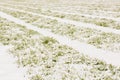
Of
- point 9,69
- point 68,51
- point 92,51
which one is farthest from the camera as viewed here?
point 92,51

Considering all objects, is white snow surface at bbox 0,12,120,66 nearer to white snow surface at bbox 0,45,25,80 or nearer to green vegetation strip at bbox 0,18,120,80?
green vegetation strip at bbox 0,18,120,80

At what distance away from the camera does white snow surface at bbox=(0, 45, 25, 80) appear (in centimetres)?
1071

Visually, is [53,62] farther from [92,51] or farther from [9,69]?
[92,51]

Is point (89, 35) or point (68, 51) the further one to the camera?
point (89, 35)

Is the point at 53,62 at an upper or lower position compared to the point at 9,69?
upper

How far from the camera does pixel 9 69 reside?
459 inches

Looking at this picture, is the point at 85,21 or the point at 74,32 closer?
the point at 74,32

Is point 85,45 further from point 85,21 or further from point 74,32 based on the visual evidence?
point 85,21

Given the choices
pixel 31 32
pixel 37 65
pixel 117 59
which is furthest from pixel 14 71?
pixel 31 32

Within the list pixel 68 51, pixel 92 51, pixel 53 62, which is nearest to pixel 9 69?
pixel 53 62

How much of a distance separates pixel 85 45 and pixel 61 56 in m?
3.05

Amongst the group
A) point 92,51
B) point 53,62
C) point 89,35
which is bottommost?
point 89,35

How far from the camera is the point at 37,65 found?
11.8 metres

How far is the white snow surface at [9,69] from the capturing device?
35.1 feet
